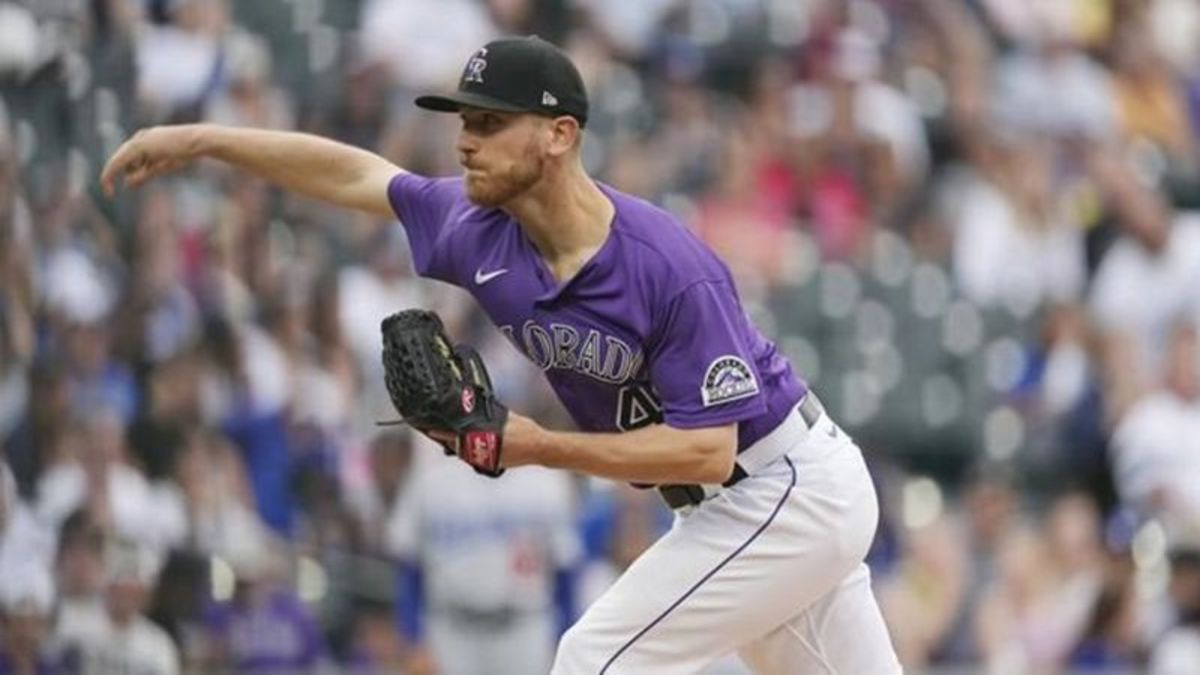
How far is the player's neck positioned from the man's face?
0.06 metres

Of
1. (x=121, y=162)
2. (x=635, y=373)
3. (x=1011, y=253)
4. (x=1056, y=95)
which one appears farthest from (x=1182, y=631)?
(x=121, y=162)

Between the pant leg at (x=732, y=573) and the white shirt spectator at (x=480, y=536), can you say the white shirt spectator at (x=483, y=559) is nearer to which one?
the white shirt spectator at (x=480, y=536)

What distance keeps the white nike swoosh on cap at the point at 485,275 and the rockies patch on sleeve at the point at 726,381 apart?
0.52 metres

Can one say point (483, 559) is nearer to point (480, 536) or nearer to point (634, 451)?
point (480, 536)

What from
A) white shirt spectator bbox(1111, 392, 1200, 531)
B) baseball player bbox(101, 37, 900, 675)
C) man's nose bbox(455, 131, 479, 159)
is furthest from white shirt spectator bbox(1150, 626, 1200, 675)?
man's nose bbox(455, 131, 479, 159)

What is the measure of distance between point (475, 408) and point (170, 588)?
12.2ft

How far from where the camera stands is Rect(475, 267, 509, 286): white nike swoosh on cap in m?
5.66

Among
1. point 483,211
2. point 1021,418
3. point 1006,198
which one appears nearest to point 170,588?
point 483,211

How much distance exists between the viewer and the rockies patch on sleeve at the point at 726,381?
548 centimetres

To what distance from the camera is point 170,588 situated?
8742 millimetres

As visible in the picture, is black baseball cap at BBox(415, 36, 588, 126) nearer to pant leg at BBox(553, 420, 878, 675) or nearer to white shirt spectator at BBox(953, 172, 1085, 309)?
pant leg at BBox(553, 420, 878, 675)

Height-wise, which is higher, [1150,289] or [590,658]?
[590,658]

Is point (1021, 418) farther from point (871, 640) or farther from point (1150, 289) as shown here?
point (871, 640)

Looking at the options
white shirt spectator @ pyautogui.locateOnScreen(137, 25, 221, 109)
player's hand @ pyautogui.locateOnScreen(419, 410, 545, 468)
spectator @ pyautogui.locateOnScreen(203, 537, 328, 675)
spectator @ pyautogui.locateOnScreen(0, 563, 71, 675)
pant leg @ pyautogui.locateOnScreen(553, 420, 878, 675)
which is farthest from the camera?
white shirt spectator @ pyautogui.locateOnScreen(137, 25, 221, 109)
